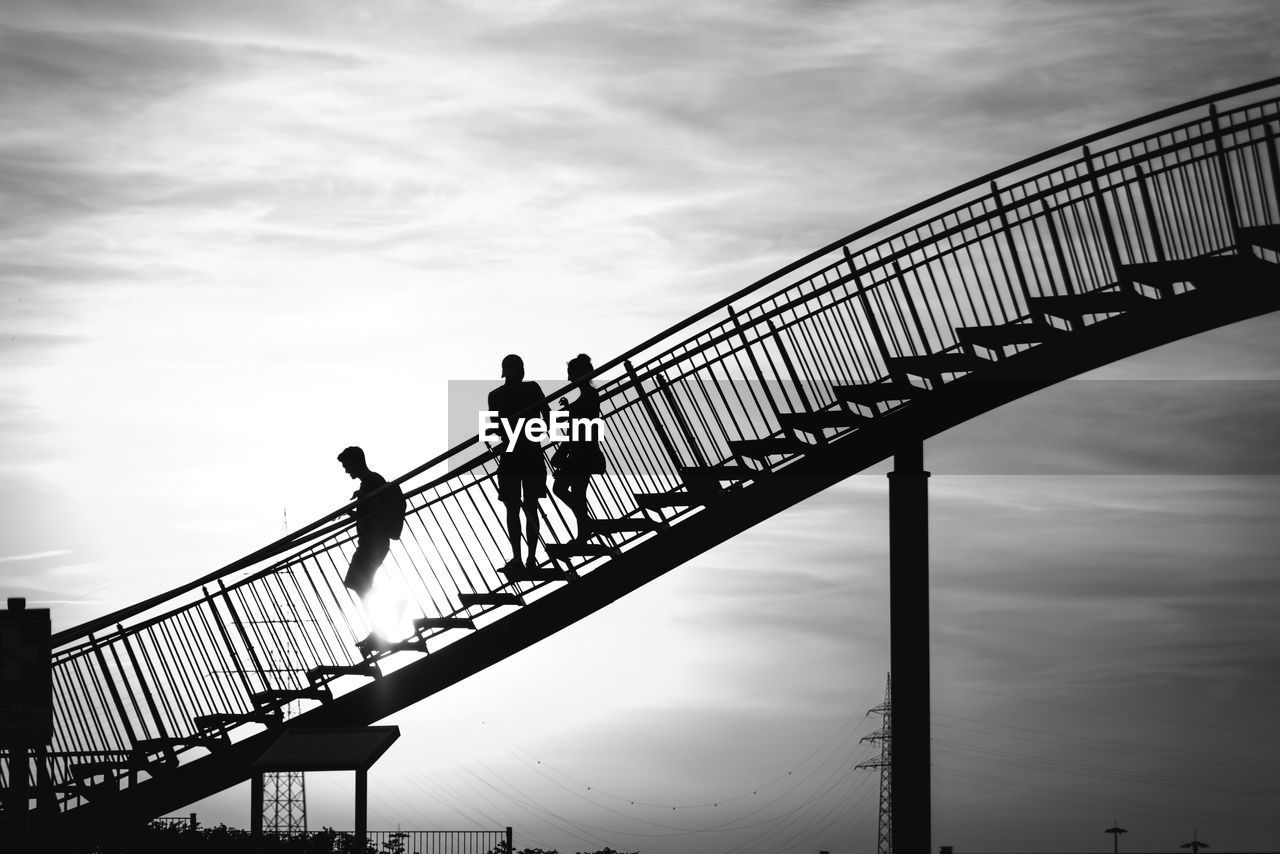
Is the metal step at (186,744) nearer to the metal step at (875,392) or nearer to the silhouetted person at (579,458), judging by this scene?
the silhouetted person at (579,458)

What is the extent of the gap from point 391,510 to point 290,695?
2347mm

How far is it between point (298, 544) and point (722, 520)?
4583 millimetres

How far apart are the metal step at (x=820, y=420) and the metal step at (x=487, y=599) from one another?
3.43 metres

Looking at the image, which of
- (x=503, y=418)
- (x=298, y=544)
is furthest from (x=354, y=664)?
(x=503, y=418)

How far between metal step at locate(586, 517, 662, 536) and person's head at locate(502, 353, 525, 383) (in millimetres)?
1772

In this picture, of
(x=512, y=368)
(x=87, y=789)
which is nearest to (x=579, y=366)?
(x=512, y=368)

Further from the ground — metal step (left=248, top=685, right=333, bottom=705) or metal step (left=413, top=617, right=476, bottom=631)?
metal step (left=413, top=617, right=476, bottom=631)

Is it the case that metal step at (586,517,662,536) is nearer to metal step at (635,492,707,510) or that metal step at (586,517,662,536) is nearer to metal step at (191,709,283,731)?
metal step at (635,492,707,510)

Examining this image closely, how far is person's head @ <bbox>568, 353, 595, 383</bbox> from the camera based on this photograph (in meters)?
15.1

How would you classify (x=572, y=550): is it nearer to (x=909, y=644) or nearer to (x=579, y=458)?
(x=579, y=458)

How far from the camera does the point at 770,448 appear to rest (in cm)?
1476

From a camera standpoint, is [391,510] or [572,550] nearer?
[572,550]

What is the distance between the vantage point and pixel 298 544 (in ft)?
49.0

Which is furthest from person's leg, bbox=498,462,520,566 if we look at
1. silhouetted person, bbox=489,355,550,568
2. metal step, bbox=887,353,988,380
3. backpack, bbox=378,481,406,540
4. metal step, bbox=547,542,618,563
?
metal step, bbox=887,353,988,380
